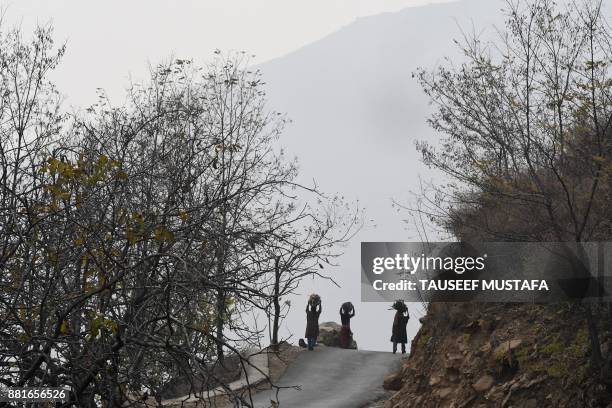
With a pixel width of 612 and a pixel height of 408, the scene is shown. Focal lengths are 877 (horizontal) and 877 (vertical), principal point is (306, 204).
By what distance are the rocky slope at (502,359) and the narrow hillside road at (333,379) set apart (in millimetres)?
1432

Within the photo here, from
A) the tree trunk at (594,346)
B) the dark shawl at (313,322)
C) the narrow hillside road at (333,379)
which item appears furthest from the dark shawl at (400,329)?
A: the tree trunk at (594,346)

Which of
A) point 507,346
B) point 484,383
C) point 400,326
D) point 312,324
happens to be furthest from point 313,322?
point 507,346

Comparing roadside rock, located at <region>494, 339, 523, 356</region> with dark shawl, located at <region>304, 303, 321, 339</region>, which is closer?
roadside rock, located at <region>494, 339, 523, 356</region>

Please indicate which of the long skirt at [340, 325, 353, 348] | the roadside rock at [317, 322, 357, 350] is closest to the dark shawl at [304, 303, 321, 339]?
the long skirt at [340, 325, 353, 348]

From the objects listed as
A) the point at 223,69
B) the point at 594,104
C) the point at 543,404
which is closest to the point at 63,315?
the point at 594,104

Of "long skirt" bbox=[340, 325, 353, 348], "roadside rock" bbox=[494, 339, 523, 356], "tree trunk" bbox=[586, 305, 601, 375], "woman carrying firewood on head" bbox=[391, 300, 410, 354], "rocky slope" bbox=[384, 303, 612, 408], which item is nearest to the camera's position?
"tree trunk" bbox=[586, 305, 601, 375]

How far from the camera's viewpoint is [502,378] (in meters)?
15.6

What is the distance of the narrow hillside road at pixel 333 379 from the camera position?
2044cm

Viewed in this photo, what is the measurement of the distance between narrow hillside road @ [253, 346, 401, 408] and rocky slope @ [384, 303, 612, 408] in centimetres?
143

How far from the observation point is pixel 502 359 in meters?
15.7

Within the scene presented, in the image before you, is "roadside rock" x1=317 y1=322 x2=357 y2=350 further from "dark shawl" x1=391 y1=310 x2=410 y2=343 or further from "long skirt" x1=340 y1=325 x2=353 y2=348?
"dark shawl" x1=391 y1=310 x2=410 y2=343

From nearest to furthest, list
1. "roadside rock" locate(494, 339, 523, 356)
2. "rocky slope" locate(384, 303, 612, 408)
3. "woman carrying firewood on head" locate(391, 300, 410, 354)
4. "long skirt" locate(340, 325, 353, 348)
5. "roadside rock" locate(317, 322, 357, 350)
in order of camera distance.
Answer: "rocky slope" locate(384, 303, 612, 408) → "roadside rock" locate(494, 339, 523, 356) → "woman carrying firewood on head" locate(391, 300, 410, 354) → "long skirt" locate(340, 325, 353, 348) → "roadside rock" locate(317, 322, 357, 350)

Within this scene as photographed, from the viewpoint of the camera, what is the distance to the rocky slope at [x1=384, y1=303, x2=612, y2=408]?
1398cm

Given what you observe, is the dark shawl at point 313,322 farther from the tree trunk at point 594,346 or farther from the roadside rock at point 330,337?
the tree trunk at point 594,346
